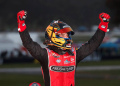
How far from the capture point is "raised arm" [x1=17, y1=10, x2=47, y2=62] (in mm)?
3223

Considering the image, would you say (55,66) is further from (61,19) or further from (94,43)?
(61,19)

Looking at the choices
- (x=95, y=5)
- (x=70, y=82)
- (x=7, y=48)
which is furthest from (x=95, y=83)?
(x=95, y=5)

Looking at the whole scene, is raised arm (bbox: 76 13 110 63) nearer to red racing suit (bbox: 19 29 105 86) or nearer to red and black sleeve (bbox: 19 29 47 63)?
red racing suit (bbox: 19 29 105 86)

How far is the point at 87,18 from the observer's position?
63.4m

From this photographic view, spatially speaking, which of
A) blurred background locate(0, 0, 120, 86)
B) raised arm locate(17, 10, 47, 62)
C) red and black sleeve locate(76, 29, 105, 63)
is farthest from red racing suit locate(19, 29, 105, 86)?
blurred background locate(0, 0, 120, 86)

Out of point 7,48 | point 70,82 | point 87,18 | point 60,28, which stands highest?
point 60,28

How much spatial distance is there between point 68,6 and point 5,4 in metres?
13.9

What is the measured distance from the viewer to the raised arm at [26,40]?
322 cm

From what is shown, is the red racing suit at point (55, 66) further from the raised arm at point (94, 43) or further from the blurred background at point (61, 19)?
the blurred background at point (61, 19)

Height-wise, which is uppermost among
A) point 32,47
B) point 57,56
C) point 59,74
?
point 32,47

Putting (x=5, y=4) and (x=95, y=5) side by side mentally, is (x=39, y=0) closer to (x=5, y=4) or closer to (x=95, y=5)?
(x=5, y=4)

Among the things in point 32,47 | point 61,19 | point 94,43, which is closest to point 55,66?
point 32,47

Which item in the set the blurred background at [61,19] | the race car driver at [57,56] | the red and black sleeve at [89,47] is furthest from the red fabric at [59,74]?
the blurred background at [61,19]

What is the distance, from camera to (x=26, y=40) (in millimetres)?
3287
